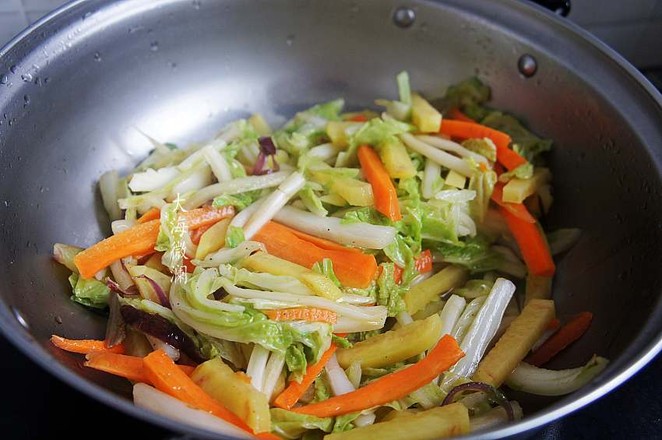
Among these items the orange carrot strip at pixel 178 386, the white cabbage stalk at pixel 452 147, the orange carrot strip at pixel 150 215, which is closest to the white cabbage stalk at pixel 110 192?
the orange carrot strip at pixel 150 215

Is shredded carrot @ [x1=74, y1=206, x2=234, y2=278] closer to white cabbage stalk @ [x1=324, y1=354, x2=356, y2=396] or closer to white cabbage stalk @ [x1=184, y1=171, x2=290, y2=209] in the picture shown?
white cabbage stalk @ [x1=184, y1=171, x2=290, y2=209]

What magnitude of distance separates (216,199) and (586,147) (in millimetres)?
1126

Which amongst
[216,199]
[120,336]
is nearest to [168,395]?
[120,336]

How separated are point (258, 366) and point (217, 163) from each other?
718mm

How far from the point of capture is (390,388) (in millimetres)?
1528

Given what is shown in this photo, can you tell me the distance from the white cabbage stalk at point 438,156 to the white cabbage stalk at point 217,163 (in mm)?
566

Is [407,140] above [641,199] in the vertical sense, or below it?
above

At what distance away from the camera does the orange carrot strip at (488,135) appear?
81.9 inches

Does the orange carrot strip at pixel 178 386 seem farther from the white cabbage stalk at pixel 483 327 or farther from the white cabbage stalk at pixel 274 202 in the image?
the white cabbage stalk at pixel 483 327

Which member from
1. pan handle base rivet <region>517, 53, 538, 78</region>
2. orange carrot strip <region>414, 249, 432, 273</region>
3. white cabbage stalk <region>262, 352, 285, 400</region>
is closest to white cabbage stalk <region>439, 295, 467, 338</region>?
orange carrot strip <region>414, 249, 432, 273</region>

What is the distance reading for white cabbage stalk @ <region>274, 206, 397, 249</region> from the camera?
1.83m

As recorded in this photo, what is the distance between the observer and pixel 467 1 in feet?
7.00

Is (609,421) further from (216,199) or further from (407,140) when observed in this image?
(216,199)

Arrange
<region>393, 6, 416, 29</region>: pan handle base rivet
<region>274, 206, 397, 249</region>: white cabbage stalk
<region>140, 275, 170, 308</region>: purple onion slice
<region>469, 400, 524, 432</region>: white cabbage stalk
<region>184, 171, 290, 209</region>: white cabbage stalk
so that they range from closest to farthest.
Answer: <region>469, 400, 524, 432</region>: white cabbage stalk, <region>140, 275, 170, 308</region>: purple onion slice, <region>274, 206, 397, 249</region>: white cabbage stalk, <region>184, 171, 290, 209</region>: white cabbage stalk, <region>393, 6, 416, 29</region>: pan handle base rivet
